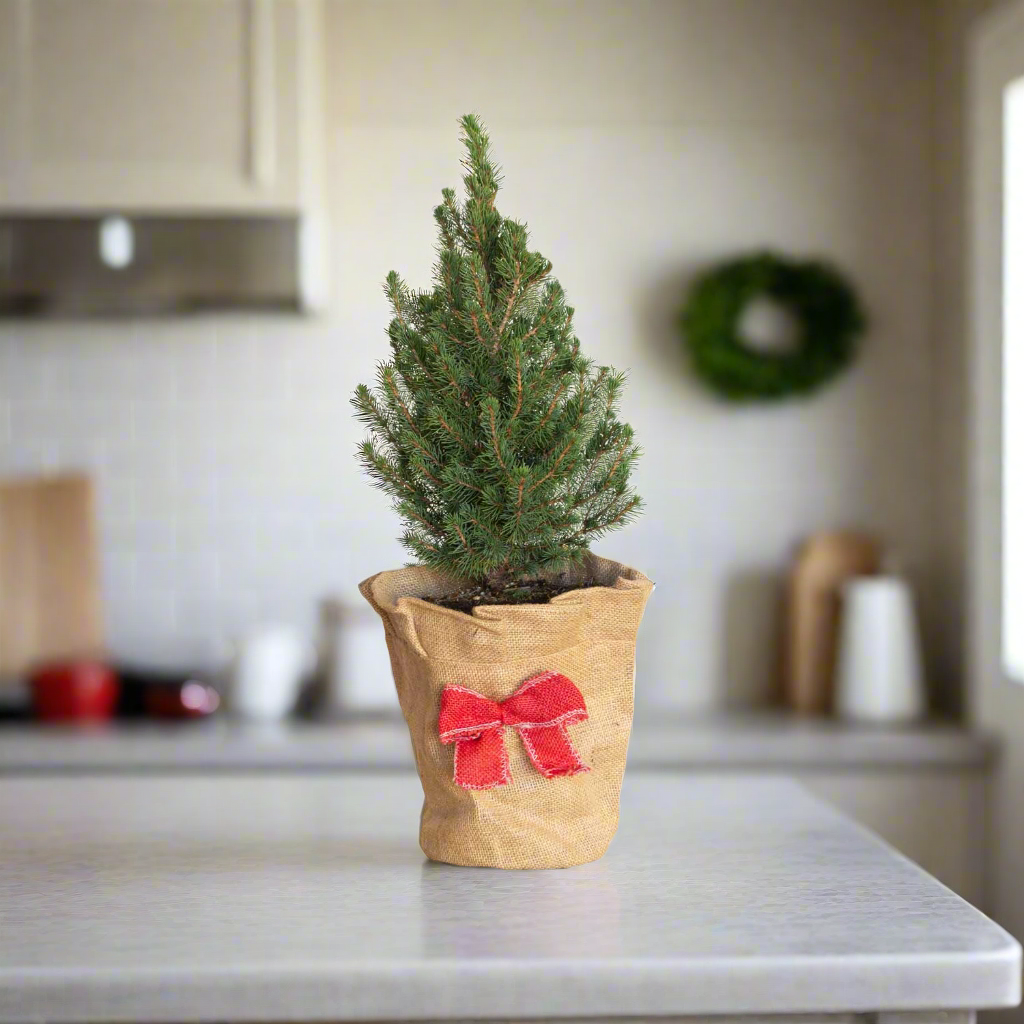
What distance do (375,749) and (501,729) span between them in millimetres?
1324

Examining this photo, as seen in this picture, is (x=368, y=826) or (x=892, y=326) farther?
(x=892, y=326)

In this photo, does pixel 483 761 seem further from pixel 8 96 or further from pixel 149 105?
pixel 8 96

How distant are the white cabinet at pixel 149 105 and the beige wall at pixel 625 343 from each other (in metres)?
0.36

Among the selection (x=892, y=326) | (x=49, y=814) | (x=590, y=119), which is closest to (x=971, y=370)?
(x=892, y=326)

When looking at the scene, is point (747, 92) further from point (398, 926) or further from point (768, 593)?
point (398, 926)

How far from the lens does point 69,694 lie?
2.41 meters

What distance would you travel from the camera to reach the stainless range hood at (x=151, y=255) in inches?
95.5

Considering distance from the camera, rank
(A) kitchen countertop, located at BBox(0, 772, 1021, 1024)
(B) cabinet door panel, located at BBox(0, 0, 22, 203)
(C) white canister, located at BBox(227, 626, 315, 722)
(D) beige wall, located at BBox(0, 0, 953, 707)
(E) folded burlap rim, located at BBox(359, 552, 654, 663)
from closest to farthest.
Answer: (A) kitchen countertop, located at BBox(0, 772, 1021, 1024)
(E) folded burlap rim, located at BBox(359, 552, 654, 663)
(B) cabinet door panel, located at BBox(0, 0, 22, 203)
(C) white canister, located at BBox(227, 626, 315, 722)
(D) beige wall, located at BBox(0, 0, 953, 707)

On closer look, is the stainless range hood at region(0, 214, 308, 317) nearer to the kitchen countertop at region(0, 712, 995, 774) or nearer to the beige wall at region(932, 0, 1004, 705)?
the kitchen countertop at region(0, 712, 995, 774)

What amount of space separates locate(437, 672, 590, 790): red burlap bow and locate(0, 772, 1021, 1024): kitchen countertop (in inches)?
3.4

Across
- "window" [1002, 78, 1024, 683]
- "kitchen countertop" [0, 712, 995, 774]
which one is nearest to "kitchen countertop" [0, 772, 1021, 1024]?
"kitchen countertop" [0, 712, 995, 774]

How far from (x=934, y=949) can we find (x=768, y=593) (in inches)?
79.3

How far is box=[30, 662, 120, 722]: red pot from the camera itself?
241 centimetres

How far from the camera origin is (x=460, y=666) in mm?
937
